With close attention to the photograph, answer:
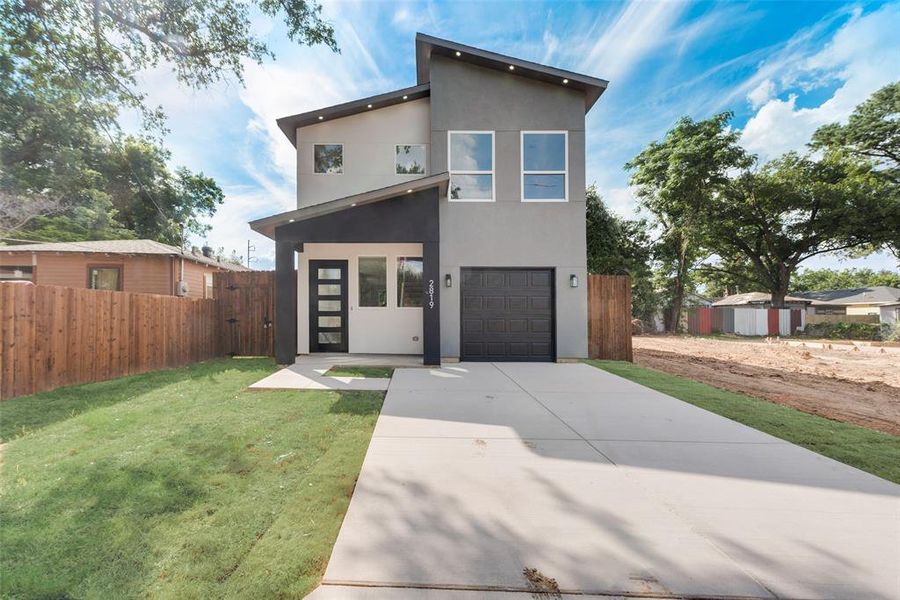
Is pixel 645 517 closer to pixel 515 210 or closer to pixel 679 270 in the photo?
pixel 515 210

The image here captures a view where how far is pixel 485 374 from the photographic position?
6.53 metres

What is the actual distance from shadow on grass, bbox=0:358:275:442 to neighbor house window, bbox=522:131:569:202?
7022mm

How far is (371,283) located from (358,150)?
11.0 feet

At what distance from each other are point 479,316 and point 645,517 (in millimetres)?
5923

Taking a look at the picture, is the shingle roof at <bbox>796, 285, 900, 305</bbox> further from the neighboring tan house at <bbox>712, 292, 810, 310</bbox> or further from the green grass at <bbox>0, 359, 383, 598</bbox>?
the green grass at <bbox>0, 359, 383, 598</bbox>

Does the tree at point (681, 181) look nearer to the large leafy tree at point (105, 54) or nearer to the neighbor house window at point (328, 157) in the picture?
the neighbor house window at point (328, 157)

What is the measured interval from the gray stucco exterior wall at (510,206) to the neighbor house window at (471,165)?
14 centimetres

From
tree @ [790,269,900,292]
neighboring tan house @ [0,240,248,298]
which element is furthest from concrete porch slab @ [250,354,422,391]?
tree @ [790,269,900,292]

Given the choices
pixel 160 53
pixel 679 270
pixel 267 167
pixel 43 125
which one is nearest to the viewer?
pixel 160 53

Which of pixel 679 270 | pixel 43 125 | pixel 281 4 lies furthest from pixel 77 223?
pixel 679 270

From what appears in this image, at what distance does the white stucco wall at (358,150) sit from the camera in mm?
8492

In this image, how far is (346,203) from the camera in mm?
6648

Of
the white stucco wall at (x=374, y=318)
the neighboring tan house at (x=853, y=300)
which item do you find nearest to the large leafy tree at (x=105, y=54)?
the white stucco wall at (x=374, y=318)

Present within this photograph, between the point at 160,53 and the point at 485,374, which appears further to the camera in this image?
the point at 160,53
